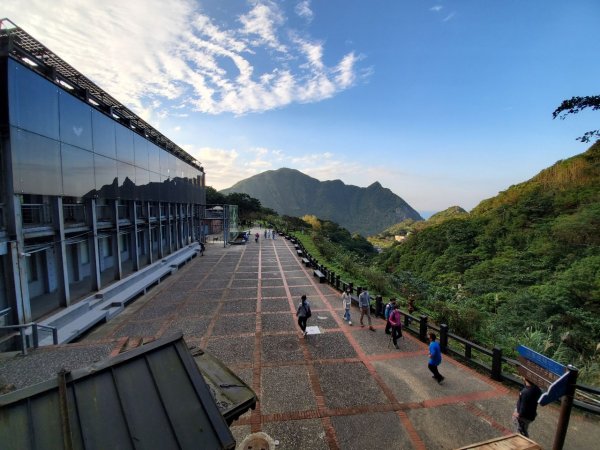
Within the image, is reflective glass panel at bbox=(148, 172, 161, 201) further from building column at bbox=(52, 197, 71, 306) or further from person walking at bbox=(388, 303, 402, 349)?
person walking at bbox=(388, 303, 402, 349)

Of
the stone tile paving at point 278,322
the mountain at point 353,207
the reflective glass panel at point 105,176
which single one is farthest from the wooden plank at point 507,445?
the mountain at point 353,207

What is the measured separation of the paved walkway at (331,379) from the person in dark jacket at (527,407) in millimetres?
540

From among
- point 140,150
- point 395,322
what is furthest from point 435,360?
point 140,150

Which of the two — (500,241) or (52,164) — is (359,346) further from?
(500,241)

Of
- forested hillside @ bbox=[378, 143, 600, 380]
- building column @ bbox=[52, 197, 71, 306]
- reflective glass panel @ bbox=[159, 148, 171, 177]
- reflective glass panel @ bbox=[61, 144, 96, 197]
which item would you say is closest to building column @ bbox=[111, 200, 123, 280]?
reflective glass panel @ bbox=[61, 144, 96, 197]

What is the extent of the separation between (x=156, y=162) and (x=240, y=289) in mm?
12413

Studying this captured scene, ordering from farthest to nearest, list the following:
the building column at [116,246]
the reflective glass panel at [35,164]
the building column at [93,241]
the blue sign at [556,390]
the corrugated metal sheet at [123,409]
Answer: the building column at [116,246] < the building column at [93,241] < the reflective glass panel at [35,164] < the blue sign at [556,390] < the corrugated metal sheet at [123,409]

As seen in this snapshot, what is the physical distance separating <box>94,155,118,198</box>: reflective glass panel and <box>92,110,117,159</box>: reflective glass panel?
0.35 m

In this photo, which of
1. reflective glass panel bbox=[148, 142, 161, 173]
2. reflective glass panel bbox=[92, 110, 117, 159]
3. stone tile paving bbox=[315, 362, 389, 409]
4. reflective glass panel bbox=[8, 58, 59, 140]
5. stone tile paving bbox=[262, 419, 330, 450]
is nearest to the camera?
stone tile paving bbox=[262, 419, 330, 450]

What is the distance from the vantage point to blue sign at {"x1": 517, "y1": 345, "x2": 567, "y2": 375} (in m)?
3.96

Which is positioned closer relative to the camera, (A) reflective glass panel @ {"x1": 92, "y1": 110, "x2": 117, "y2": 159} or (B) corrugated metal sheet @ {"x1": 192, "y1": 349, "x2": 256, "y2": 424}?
(B) corrugated metal sheet @ {"x1": 192, "y1": 349, "x2": 256, "y2": 424}

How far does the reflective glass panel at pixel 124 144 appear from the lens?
15.7 meters

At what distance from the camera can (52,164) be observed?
10312mm

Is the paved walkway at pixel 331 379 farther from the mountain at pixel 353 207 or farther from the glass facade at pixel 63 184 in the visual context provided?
the mountain at pixel 353 207
